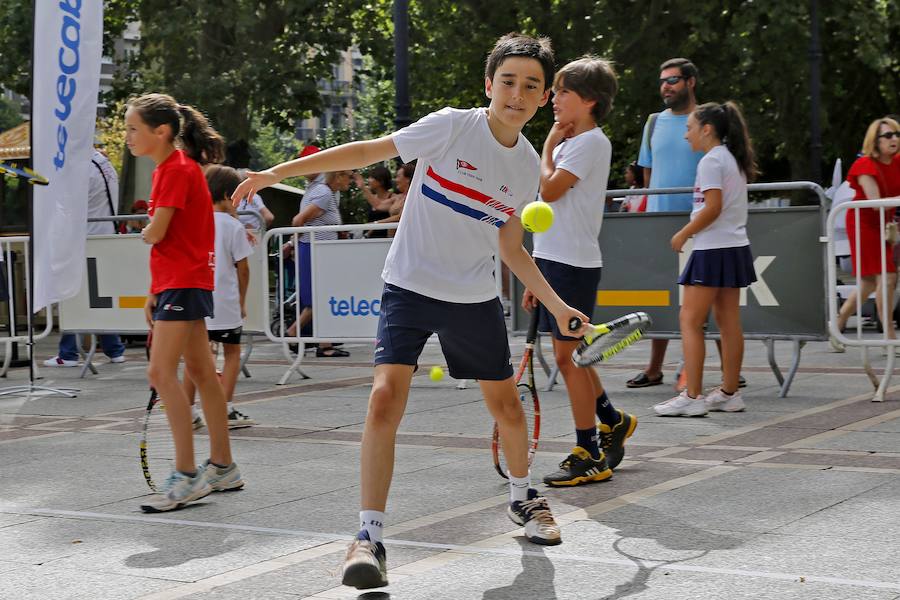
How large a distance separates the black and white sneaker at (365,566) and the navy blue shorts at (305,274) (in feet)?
23.0

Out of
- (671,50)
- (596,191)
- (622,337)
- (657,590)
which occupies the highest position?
(671,50)

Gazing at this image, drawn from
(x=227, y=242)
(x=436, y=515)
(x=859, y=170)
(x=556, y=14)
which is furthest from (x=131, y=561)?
(x=556, y=14)

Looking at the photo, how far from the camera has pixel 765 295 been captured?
9305mm

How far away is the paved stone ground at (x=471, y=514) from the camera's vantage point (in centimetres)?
432

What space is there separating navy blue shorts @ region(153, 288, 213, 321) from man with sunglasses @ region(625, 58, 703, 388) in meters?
4.27

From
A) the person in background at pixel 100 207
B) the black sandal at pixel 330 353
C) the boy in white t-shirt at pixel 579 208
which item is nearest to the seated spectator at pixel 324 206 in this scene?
the black sandal at pixel 330 353

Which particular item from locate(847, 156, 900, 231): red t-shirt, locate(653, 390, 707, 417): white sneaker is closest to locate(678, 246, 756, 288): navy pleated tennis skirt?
locate(653, 390, 707, 417): white sneaker

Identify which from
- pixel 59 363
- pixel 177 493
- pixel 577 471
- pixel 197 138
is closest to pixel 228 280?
pixel 197 138

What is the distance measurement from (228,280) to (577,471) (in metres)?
2.99

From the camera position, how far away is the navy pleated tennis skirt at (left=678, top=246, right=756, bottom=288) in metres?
8.06

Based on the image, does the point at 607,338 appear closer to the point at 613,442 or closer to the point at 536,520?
the point at 536,520

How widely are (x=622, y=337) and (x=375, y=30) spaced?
70.8ft

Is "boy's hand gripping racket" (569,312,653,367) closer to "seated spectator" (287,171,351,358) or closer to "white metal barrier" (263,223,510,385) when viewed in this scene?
"white metal barrier" (263,223,510,385)

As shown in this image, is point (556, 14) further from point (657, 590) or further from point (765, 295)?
point (657, 590)
